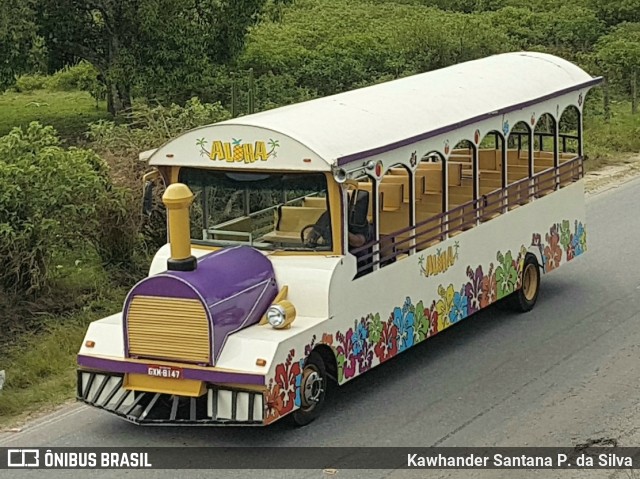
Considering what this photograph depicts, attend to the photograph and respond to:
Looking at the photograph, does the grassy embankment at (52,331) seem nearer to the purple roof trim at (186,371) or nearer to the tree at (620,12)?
the purple roof trim at (186,371)

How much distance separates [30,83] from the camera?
2789 centimetres

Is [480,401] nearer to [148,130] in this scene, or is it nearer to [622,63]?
[148,130]

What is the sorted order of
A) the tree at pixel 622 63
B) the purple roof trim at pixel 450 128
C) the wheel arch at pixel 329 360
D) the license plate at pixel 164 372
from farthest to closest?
1. the tree at pixel 622 63
2. the purple roof trim at pixel 450 128
3. the wheel arch at pixel 329 360
4. the license plate at pixel 164 372

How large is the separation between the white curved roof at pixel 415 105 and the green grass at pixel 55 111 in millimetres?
9372

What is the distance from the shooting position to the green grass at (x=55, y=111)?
2180 centimetres

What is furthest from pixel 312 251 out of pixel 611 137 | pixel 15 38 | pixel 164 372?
pixel 611 137

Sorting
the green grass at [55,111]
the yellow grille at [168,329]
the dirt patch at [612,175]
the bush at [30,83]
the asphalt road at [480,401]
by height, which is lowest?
the dirt patch at [612,175]

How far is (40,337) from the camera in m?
11.8

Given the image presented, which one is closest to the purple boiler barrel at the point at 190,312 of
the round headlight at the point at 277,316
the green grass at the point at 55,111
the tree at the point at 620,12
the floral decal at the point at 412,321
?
the round headlight at the point at 277,316

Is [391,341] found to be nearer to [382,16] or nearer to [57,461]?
[57,461]

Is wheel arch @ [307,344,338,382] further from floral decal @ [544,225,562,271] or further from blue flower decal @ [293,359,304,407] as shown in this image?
floral decal @ [544,225,562,271]

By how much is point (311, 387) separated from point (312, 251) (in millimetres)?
1117

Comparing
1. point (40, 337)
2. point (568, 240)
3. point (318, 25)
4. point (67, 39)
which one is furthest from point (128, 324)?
point (318, 25)

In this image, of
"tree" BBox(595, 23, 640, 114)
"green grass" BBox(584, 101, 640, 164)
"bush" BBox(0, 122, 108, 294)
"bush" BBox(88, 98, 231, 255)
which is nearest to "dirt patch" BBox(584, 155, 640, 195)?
"green grass" BBox(584, 101, 640, 164)
